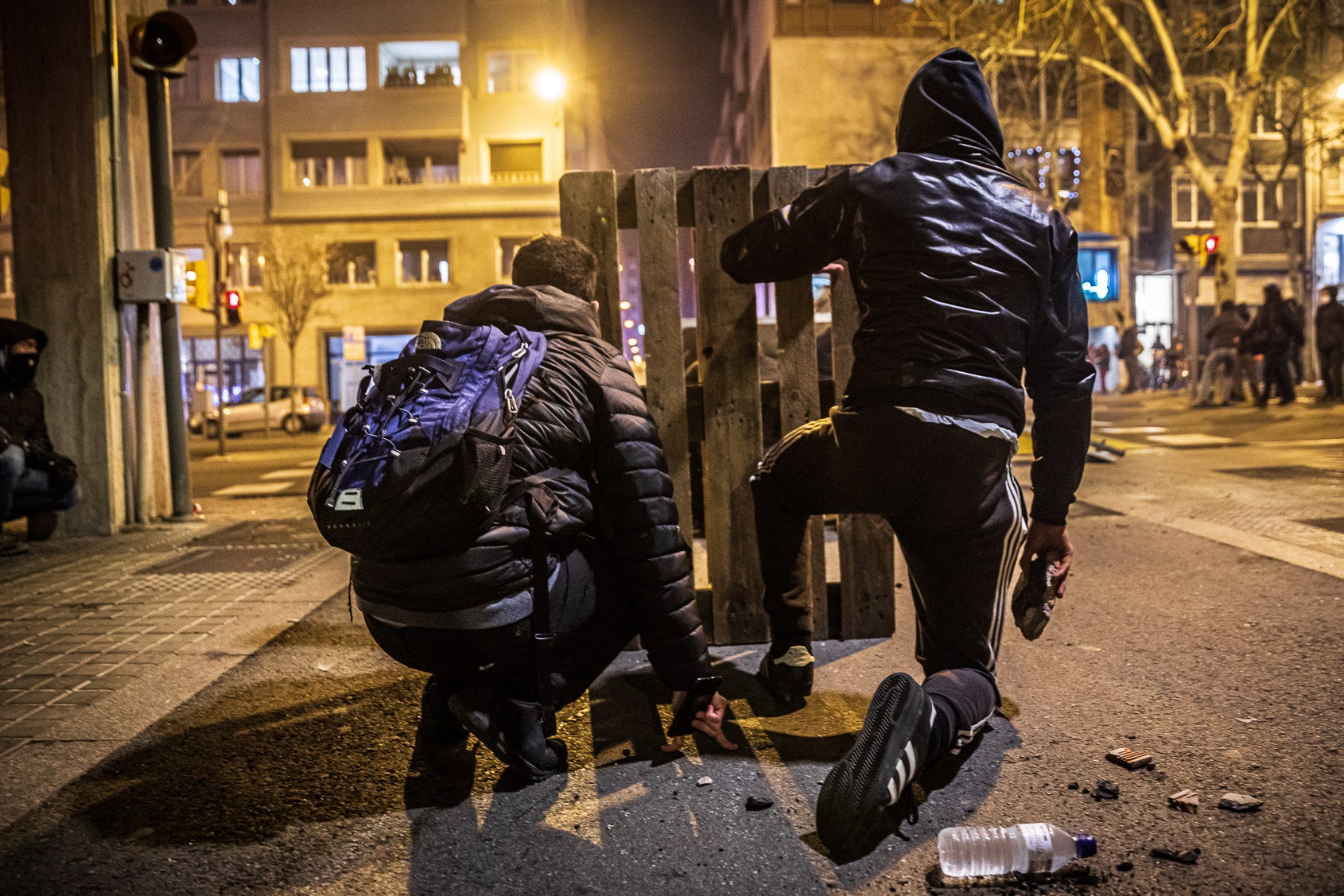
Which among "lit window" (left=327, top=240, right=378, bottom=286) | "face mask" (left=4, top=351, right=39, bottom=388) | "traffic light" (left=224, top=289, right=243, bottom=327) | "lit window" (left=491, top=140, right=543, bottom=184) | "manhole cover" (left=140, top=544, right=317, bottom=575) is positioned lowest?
"manhole cover" (left=140, top=544, right=317, bottom=575)

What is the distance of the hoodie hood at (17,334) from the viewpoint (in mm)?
7234

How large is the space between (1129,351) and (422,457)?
32.1m

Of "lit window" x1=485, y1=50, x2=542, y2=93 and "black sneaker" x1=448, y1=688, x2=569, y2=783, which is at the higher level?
"lit window" x1=485, y1=50, x2=542, y2=93

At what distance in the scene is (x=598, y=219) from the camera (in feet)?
13.0

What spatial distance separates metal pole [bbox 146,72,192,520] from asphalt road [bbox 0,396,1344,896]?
5158 mm

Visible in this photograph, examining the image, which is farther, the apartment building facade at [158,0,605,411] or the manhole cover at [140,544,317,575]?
the apartment building facade at [158,0,605,411]

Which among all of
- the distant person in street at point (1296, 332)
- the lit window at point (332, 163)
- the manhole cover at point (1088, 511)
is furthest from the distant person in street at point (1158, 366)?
the lit window at point (332, 163)

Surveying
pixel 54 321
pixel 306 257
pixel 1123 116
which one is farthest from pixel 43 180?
pixel 1123 116

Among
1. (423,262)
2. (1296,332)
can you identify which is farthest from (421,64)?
(1296,332)

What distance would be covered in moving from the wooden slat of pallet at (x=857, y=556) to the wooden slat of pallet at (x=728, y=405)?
12.7 inches

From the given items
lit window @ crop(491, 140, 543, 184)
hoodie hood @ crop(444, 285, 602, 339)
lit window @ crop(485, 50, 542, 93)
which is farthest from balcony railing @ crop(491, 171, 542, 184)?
hoodie hood @ crop(444, 285, 602, 339)

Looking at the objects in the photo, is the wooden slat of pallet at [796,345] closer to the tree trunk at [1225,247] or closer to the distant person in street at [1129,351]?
the tree trunk at [1225,247]

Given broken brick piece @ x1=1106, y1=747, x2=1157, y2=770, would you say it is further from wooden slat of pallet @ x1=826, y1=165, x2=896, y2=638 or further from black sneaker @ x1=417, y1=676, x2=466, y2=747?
black sneaker @ x1=417, y1=676, x2=466, y2=747

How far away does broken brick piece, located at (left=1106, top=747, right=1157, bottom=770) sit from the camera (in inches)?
115
